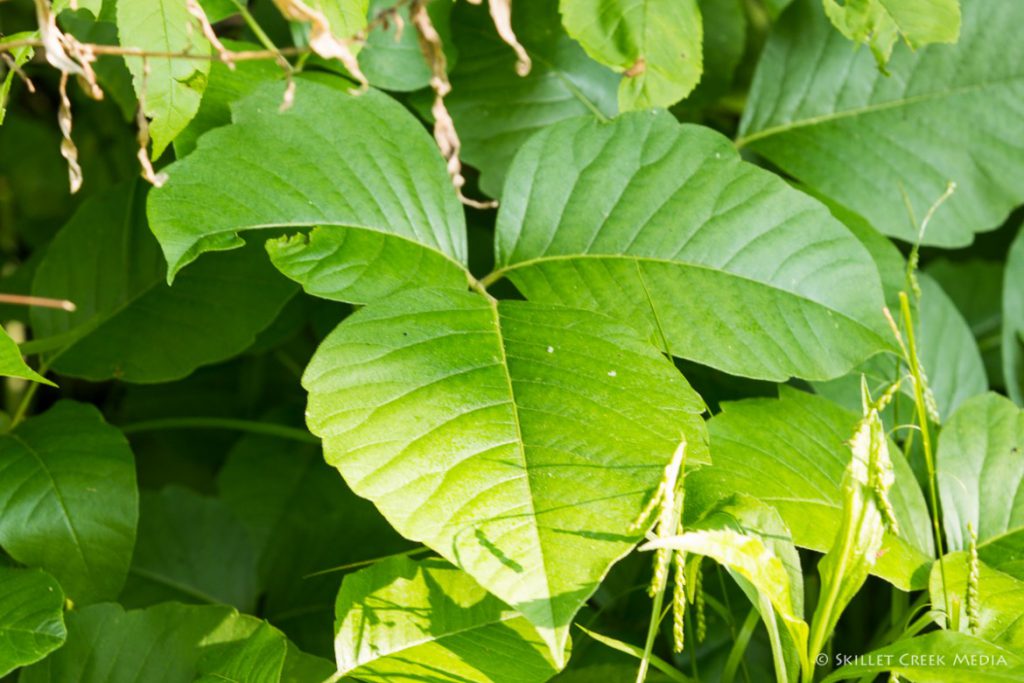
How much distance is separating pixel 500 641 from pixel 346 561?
0.42m

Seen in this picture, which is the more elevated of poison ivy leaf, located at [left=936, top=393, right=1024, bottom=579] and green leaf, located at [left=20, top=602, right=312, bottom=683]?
poison ivy leaf, located at [left=936, top=393, right=1024, bottom=579]

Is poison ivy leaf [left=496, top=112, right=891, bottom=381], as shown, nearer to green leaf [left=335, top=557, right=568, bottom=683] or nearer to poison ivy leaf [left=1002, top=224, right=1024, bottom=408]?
green leaf [left=335, top=557, right=568, bottom=683]

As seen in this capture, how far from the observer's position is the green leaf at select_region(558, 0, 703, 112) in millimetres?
994

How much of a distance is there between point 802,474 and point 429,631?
14.3 inches

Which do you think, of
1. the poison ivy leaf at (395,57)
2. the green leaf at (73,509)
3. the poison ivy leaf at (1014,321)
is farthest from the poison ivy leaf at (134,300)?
the poison ivy leaf at (1014,321)

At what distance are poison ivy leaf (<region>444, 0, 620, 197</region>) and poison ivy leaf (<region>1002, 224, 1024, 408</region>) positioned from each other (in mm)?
583

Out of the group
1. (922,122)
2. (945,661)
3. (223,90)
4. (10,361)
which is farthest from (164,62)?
(922,122)

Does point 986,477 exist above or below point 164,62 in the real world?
below

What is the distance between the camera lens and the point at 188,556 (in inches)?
49.4

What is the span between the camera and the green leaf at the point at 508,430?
25.3 inches

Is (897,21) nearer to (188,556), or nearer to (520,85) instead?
(520,85)

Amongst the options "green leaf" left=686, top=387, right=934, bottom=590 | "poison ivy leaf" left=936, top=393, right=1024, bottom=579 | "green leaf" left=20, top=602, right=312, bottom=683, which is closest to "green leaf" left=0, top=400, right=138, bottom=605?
"green leaf" left=20, top=602, right=312, bottom=683

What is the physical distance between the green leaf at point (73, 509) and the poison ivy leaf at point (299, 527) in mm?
213

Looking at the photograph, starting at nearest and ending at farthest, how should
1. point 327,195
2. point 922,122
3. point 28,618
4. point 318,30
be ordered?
point 318,30 < point 28,618 < point 327,195 < point 922,122
